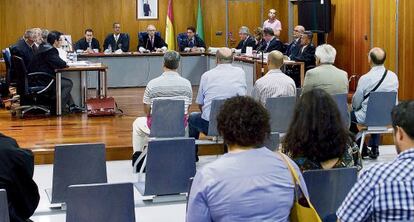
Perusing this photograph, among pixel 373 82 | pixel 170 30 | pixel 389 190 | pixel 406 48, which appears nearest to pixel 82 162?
pixel 389 190

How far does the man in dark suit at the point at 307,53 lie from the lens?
41.5ft

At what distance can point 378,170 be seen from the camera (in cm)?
265

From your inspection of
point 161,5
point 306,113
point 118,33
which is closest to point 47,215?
point 306,113

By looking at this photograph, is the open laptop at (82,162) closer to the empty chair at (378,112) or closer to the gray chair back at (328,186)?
the gray chair back at (328,186)

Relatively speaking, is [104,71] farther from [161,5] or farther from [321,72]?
[161,5]

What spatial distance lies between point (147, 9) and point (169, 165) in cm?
1151

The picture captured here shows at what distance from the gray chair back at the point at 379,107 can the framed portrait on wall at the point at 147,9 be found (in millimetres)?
10008

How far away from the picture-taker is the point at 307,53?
499 inches

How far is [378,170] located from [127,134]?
668 centimetres

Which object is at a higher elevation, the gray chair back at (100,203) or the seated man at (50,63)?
the seated man at (50,63)

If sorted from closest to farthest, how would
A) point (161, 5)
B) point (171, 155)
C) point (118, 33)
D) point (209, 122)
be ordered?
point (171, 155) < point (209, 122) < point (118, 33) < point (161, 5)

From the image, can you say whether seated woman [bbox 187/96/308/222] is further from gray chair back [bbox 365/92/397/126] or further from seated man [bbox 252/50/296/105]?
gray chair back [bbox 365/92/397/126]

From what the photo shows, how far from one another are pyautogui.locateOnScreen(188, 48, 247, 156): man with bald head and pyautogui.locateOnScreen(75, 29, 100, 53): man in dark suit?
26.0 feet

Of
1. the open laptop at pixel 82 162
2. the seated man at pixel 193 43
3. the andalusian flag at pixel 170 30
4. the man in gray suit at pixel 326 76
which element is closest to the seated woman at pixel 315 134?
the open laptop at pixel 82 162
